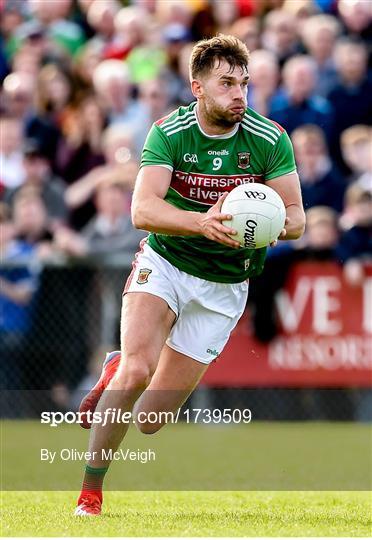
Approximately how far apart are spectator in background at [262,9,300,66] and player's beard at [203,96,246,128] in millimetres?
7346

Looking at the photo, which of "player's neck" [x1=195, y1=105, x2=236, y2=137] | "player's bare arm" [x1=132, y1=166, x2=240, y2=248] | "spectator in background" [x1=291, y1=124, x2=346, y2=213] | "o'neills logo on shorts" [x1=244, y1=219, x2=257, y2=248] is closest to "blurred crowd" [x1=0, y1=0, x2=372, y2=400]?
"spectator in background" [x1=291, y1=124, x2=346, y2=213]

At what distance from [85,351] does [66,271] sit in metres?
0.89

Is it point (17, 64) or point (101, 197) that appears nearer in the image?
point (101, 197)

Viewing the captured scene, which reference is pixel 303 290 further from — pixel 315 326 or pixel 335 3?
pixel 335 3

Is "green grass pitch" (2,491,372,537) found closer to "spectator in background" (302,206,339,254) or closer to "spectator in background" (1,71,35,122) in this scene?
"spectator in background" (302,206,339,254)

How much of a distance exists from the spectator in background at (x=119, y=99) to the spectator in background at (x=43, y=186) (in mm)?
1020

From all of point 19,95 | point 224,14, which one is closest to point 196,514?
point 19,95

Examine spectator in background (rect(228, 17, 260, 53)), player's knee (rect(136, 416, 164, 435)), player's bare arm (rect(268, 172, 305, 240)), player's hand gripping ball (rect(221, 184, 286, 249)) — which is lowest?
spectator in background (rect(228, 17, 260, 53))

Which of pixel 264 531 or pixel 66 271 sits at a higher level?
pixel 264 531

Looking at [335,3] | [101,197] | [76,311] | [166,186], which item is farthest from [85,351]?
[166,186]

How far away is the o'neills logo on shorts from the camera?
6859 millimetres

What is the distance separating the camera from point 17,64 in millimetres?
15586

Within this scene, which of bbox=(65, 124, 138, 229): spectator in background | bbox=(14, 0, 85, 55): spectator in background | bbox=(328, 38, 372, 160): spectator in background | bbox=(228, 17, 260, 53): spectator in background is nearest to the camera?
bbox=(65, 124, 138, 229): spectator in background

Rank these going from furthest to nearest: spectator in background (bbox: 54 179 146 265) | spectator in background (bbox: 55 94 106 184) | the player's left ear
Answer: spectator in background (bbox: 55 94 106 184) < spectator in background (bbox: 54 179 146 265) < the player's left ear
